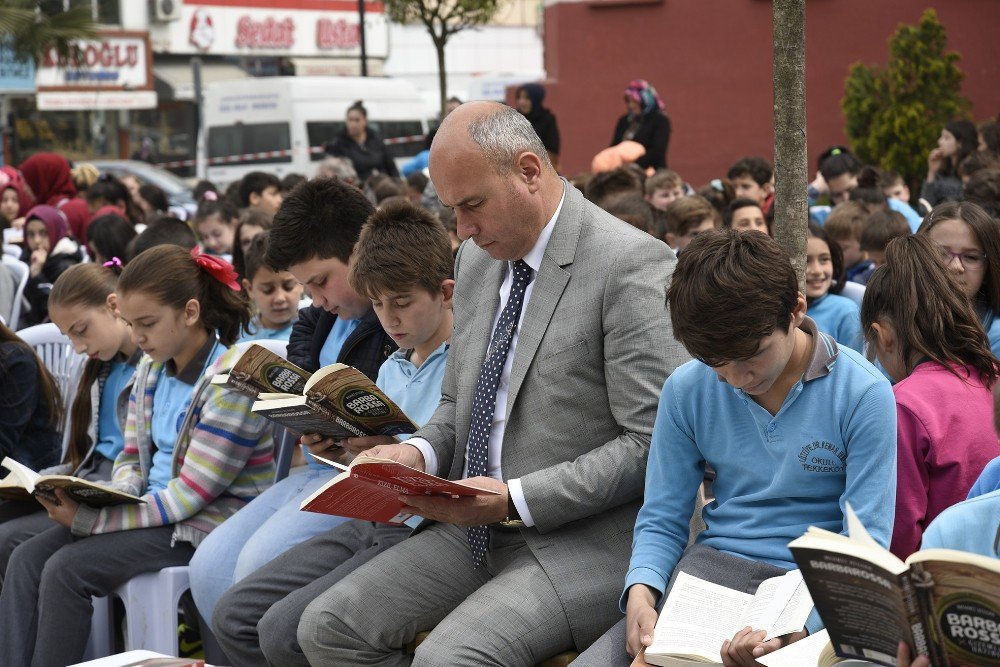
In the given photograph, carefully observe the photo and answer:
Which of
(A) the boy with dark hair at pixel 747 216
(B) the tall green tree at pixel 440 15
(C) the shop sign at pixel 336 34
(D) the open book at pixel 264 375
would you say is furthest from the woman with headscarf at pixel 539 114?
(C) the shop sign at pixel 336 34

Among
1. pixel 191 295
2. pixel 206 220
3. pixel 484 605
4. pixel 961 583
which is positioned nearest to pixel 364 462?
pixel 484 605

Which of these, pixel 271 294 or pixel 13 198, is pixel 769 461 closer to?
pixel 271 294

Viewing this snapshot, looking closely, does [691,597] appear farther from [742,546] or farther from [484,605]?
[484,605]

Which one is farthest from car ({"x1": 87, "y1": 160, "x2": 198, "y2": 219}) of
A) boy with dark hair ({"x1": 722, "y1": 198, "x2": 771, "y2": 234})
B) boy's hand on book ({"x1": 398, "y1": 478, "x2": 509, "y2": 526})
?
boy's hand on book ({"x1": 398, "y1": 478, "x2": 509, "y2": 526})

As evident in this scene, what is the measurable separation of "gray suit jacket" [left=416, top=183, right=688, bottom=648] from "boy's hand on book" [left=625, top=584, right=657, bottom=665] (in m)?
0.24

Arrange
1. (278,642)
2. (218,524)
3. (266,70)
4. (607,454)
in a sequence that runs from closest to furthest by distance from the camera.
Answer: (607,454) < (278,642) < (218,524) < (266,70)

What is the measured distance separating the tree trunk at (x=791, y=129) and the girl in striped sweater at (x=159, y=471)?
1824mm

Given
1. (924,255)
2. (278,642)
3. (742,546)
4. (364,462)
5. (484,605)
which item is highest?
(924,255)

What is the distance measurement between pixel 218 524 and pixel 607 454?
1686mm

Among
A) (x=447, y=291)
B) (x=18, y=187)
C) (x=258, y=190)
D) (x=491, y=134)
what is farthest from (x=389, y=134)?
(x=491, y=134)

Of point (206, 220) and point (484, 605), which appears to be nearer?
point (484, 605)

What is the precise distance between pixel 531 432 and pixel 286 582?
0.96 meters

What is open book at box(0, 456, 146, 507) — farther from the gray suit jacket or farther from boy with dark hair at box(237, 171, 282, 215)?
boy with dark hair at box(237, 171, 282, 215)

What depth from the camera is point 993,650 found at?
2016 mm
